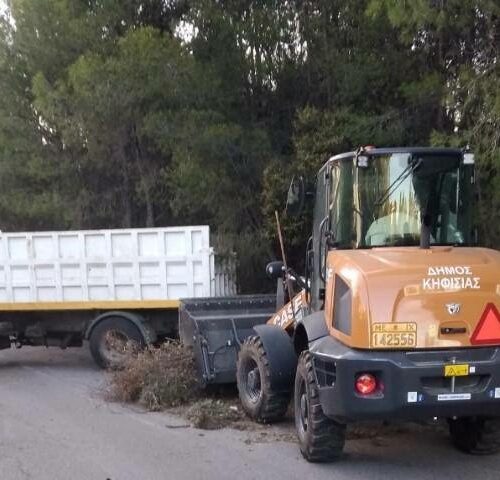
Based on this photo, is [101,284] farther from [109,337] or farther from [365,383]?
[365,383]

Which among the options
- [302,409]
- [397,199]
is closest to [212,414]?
[302,409]

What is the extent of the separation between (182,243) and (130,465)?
5.79 metres

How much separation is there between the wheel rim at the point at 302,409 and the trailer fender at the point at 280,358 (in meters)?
0.63

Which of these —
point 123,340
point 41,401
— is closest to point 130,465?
point 41,401

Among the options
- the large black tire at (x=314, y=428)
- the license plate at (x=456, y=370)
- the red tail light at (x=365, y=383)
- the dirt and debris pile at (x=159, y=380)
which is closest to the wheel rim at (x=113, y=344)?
the dirt and debris pile at (x=159, y=380)

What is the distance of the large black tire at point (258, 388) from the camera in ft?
24.6

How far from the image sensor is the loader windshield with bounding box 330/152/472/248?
6465mm

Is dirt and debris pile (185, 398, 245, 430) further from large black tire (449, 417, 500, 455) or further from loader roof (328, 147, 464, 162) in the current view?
loader roof (328, 147, 464, 162)

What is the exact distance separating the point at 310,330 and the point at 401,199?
1.37m

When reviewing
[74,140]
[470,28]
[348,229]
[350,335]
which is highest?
[470,28]

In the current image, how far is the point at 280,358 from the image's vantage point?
7469mm

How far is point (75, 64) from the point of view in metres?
14.4

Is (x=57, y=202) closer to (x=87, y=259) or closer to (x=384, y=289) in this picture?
(x=87, y=259)

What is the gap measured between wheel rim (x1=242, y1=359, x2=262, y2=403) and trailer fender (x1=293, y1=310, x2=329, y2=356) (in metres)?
0.56
